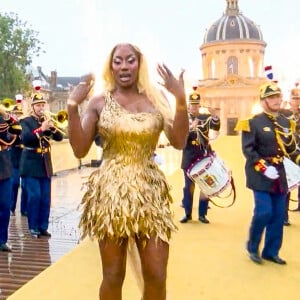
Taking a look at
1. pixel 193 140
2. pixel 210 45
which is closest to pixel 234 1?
pixel 210 45

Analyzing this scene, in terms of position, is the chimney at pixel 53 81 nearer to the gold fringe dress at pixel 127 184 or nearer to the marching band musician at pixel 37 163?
the marching band musician at pixel 37 163

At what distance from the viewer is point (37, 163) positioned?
7.26m

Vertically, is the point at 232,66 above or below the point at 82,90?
above

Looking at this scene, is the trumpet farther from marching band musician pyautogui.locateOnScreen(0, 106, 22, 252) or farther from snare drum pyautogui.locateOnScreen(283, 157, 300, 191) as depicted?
snare drum pyautogui.locateOnScreen(283, 157, 300, 191)

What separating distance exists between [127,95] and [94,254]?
9.76 ft

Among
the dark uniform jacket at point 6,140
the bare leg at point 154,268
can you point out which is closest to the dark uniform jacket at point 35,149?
the dark uniform jacket at point 6,140

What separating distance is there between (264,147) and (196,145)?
7.19 ft

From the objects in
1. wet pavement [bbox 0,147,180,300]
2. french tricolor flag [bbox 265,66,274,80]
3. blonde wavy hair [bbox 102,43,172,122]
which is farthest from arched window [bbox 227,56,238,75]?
blonde wavy hair [bbox 102,43,172,122]

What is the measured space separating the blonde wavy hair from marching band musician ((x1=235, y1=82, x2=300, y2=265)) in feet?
7.72

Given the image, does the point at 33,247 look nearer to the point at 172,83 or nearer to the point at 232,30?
the point at 172,83

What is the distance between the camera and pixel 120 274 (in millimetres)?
3377

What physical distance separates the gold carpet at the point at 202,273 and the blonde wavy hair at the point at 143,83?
5.27ft

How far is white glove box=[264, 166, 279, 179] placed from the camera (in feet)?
18.2

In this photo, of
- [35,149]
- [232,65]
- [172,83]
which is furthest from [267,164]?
[232,65]
